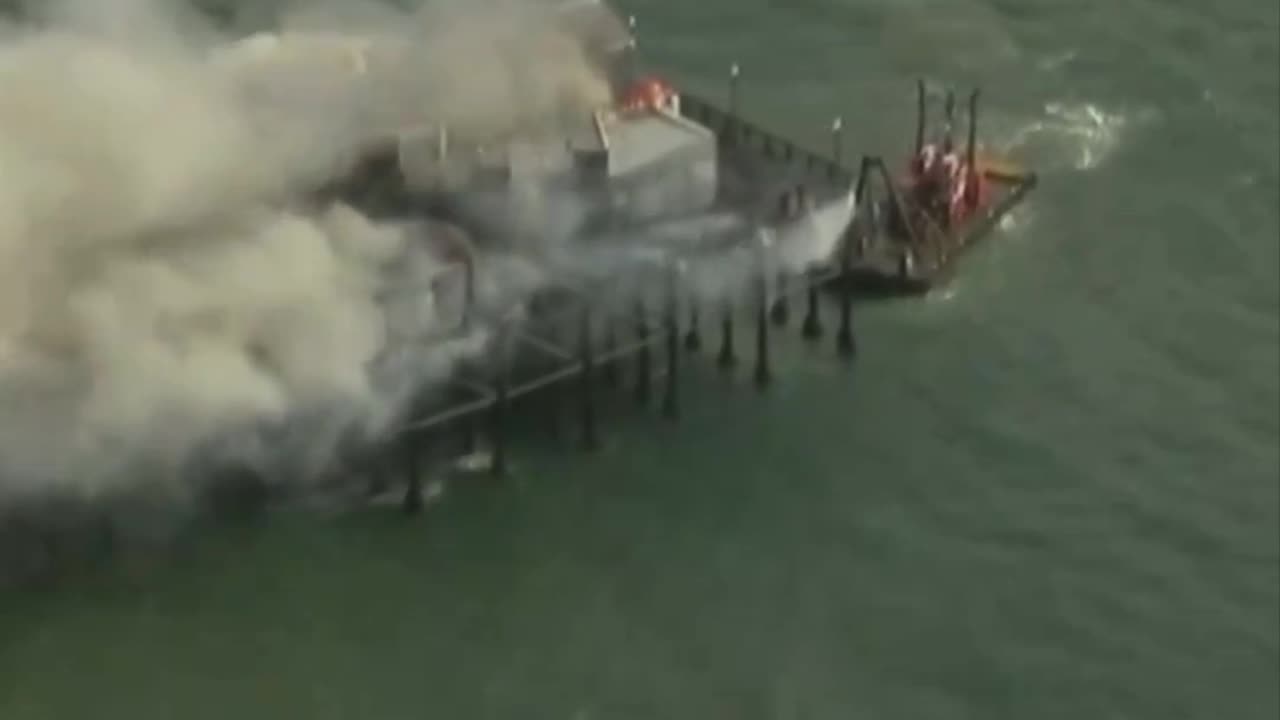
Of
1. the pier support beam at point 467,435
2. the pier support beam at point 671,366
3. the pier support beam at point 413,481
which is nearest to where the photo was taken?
the pier support beam at point 413,481

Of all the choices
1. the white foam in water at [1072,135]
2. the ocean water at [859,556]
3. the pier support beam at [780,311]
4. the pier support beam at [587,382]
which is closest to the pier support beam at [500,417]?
the ocean water at [859,556]

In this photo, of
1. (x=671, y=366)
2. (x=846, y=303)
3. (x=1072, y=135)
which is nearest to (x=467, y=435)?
(x=671, y=366)

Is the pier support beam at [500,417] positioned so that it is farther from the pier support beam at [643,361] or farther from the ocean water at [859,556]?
the pier support beam at [643,361]

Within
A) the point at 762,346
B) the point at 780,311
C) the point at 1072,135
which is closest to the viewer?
the point at 762,346

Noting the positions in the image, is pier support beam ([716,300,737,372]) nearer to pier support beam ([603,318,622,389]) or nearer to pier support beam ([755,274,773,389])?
pier support beam ([755,274,773,389])

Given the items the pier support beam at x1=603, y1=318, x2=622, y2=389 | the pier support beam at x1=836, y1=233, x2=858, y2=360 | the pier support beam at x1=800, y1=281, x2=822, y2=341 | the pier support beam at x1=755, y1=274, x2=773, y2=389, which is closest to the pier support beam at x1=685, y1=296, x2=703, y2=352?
the pier support beam at x1=755, y1=274, x2=773, y2=389

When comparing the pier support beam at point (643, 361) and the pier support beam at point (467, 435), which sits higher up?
the pier support beam at point (643, 361)

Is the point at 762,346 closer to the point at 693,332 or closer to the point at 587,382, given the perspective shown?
the point at 693,332
